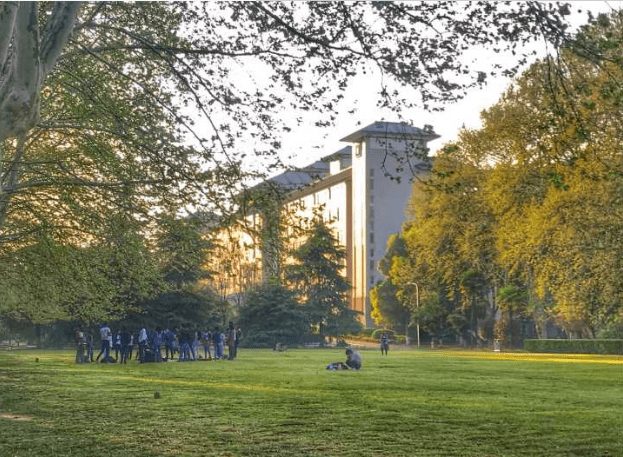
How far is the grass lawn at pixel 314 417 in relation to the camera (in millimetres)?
12906

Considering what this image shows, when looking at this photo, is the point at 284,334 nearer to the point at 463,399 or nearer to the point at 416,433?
the point at 463,399

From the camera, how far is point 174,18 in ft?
53.5

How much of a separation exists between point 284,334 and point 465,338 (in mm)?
18262

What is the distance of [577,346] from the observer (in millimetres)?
63875

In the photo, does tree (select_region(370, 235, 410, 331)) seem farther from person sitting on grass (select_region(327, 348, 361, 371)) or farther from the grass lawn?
the grass lawn

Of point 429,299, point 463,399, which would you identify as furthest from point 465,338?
point 463,399

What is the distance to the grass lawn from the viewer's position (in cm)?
1291

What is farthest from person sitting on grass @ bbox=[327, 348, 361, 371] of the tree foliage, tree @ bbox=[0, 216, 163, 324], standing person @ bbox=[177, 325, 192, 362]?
standing person @ bbox=[177, 325, 192, 362]

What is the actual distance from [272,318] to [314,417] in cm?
6716

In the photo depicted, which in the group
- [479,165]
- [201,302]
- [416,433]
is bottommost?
[416,433]

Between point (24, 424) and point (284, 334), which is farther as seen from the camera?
point (284, 334)

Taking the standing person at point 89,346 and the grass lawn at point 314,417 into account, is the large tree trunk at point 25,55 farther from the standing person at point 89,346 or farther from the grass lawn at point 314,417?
the standing person at point 89,346

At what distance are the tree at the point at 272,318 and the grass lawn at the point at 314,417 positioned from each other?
2101 inches

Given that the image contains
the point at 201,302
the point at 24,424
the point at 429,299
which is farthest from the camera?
the point at 429,299
